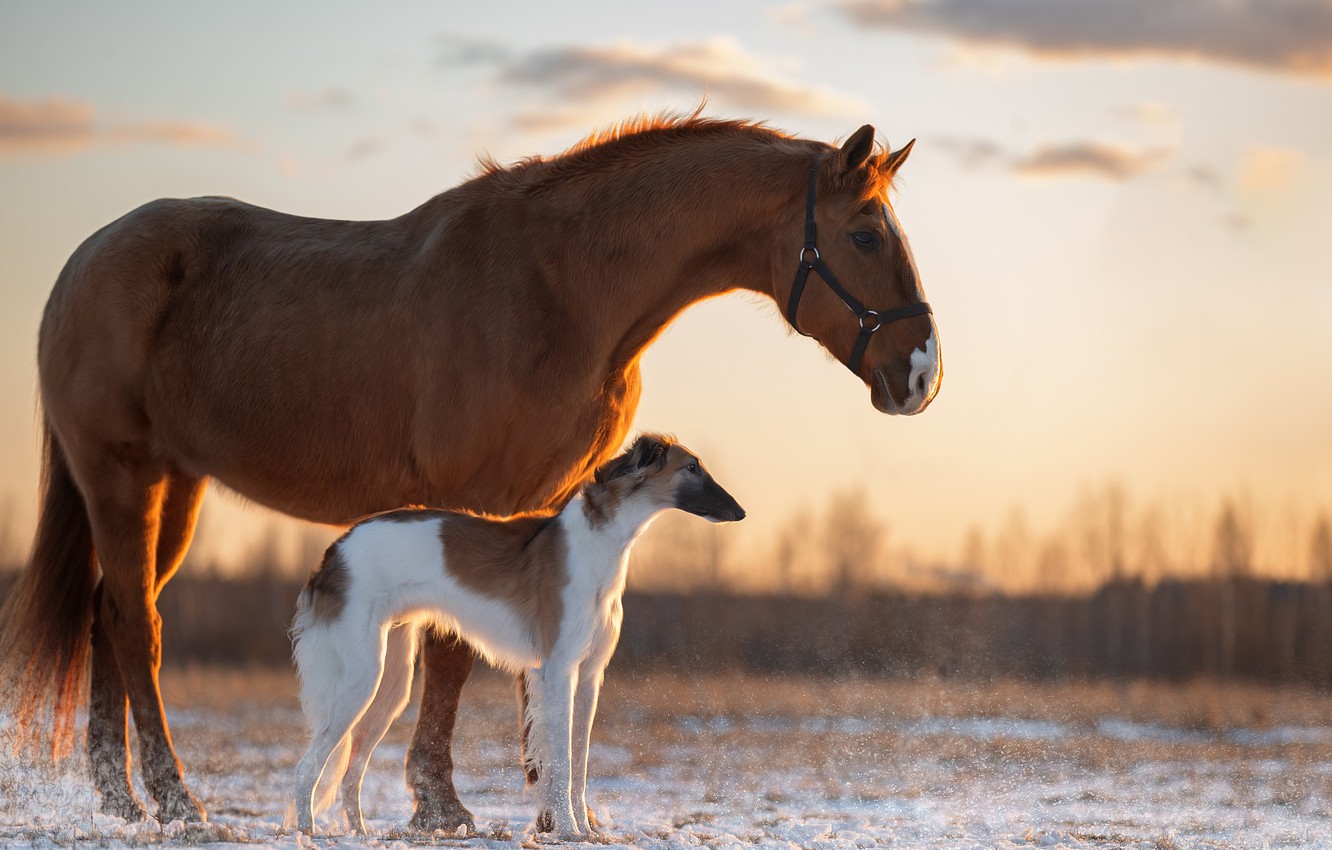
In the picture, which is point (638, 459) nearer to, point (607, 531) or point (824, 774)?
point (607, 531)

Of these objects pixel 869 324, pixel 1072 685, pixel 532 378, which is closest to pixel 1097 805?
pixel 869 324

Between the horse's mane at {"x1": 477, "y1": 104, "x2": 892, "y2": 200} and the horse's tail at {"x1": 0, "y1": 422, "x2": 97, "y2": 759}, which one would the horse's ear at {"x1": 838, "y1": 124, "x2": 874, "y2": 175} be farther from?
the horse's tail at {"x1": 0, "y1": 422, "x2": 97, "y2": 759}

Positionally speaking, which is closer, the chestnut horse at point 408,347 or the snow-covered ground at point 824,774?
the chestnut horse at point 408,347

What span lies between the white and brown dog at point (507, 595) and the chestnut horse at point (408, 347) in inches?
24.2

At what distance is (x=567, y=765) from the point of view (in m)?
5.93

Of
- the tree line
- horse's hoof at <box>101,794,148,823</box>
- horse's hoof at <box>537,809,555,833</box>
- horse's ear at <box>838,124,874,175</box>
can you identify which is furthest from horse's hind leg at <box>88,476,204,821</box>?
the tree line

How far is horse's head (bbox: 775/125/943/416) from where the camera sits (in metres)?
6.52

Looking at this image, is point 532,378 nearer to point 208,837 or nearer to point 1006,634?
point 208,837

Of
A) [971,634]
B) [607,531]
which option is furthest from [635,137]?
[971,634]

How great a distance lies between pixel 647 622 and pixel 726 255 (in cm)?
2492

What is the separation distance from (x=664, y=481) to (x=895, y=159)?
223 cm

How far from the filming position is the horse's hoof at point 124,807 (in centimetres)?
741

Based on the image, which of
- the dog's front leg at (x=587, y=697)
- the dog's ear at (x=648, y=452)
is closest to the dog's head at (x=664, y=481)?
the dog's ear at (x=648, y=452)

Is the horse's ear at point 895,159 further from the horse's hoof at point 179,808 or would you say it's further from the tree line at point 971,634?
the tree line at point 971,634
